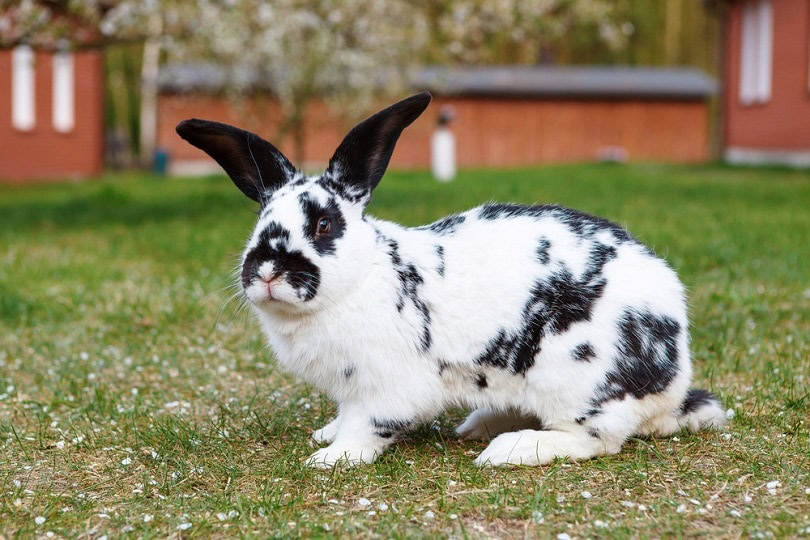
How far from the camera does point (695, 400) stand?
3641mm

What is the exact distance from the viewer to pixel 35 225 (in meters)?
11.1

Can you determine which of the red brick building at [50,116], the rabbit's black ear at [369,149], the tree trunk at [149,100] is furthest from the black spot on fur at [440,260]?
the tree trunk at [149,100]

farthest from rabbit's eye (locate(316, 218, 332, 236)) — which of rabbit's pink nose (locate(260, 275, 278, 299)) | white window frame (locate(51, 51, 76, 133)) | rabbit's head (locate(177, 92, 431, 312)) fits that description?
white window frame (locate(51, 51, 76, 133))

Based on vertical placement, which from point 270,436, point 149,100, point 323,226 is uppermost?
point 149,100

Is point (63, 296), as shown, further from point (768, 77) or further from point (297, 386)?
point (768, 77)

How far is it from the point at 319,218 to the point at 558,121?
100.0ft

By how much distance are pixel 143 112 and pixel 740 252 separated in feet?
98.6

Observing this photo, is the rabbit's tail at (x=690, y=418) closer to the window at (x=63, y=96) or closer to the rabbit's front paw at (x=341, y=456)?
the rabbit's front paw at (x=341, y=456)

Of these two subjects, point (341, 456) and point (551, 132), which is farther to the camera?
point (551, 132)

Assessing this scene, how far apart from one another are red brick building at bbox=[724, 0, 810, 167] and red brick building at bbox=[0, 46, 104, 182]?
14.7 m

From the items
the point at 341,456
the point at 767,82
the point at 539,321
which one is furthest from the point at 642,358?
the point at 767,82

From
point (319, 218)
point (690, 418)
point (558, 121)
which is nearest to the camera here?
point (319, 218)

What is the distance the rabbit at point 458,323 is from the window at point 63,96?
21081 mm

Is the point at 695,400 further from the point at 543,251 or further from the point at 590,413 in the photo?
the point at 543,251
